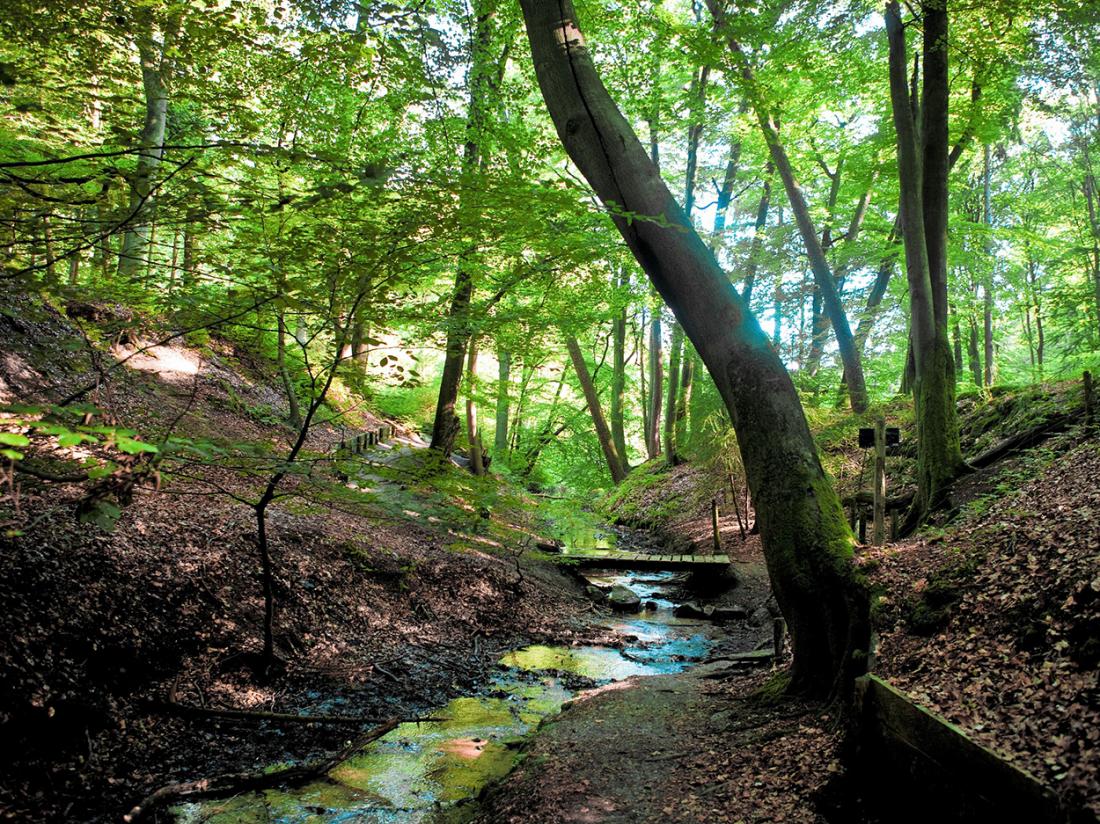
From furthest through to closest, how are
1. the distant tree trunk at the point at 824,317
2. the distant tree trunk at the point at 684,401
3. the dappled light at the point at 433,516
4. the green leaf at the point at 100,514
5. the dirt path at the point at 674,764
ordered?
the distant tree trunk at the point at 684,401 < the distant tree trunk at the point at 824,317 < the dirt path at the point at 674,764 < the dappled light at the point at 433,516 < the green leaf at the point at 100,514

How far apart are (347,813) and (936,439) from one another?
7.48 meters

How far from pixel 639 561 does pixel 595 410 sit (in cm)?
896

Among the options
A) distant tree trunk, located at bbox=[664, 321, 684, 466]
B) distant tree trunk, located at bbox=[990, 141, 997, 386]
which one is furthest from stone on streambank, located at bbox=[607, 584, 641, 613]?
distant tree trunk, located at bbox=[990, 141, 997, 386]

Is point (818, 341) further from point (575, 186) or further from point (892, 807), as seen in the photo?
point (892, 807)

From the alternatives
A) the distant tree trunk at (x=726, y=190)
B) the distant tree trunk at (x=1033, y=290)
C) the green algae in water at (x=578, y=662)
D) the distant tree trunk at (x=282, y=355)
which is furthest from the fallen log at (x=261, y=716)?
the distant tree trunk at (x=1033, y=290)

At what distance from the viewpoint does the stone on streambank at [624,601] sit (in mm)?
10641

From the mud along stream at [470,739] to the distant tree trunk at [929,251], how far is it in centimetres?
336

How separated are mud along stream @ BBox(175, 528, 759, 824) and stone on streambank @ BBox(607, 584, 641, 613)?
633 mm

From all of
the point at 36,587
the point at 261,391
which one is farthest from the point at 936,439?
the point at 261,391

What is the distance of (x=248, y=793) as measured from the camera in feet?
14.0

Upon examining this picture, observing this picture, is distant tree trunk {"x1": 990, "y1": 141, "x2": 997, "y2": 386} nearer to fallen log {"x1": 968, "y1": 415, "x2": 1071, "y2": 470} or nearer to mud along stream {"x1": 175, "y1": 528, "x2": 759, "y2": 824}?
fallen log {"x1": 968, "y1": 415, "x2": 1071, "y2": 470}

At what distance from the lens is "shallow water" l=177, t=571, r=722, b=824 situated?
418 centimetres

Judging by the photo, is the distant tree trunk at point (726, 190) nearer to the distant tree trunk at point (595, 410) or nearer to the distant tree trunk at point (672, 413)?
the distant tree trunk at point (672, 413)

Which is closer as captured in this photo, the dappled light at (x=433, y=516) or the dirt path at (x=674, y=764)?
the dappled light at (x=433, y=516)
